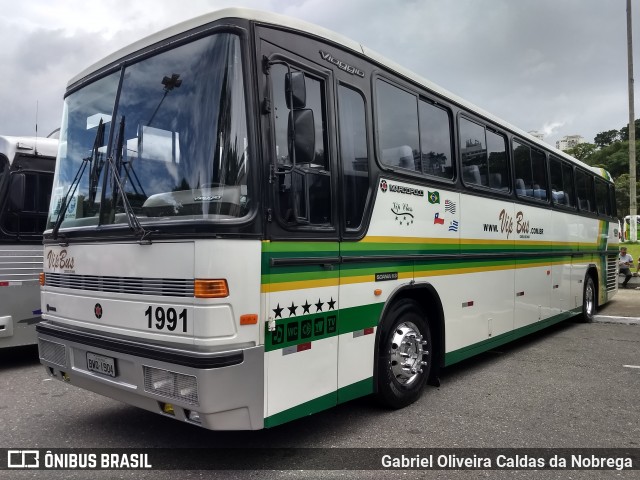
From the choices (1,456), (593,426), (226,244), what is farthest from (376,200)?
(1,456)

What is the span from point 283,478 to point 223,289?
136cm

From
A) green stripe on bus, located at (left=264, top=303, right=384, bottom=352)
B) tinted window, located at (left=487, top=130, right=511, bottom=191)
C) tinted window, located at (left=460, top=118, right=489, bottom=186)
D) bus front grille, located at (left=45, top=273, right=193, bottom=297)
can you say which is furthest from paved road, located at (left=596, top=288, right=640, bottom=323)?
bus front grille, located at (left=45, top=273, right=193, bottom=297)

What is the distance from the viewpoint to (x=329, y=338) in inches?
156

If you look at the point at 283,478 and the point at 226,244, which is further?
the point at 283,478

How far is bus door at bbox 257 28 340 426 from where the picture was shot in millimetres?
3518

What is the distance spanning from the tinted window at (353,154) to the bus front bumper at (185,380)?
4.75ft

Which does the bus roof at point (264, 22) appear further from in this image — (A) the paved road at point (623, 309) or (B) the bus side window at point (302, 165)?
(A) the paved road at point (623, 309)

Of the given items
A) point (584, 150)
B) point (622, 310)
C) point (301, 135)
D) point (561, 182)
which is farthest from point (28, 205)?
point (584, 150)

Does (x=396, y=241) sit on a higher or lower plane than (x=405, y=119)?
lower

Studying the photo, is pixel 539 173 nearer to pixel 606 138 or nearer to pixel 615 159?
pixel 615 159

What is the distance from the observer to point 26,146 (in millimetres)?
6844

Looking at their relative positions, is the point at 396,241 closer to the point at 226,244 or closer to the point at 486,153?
the point at 226,244

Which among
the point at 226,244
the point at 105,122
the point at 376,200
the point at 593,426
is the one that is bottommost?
the point at 593,426

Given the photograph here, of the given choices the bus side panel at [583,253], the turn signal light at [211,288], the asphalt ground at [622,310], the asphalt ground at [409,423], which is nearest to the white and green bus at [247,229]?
the turn signal light at [211,288]
